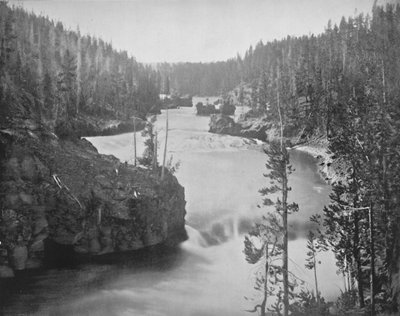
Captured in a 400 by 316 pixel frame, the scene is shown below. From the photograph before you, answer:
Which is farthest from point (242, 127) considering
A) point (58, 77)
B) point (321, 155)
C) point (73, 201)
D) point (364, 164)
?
point (364, 164)

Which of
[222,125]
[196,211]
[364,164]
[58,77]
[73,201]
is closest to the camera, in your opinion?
[364,164]

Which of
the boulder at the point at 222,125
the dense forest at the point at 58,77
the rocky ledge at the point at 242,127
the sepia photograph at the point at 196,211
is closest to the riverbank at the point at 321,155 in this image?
the sepia photograph at the point at 196,211

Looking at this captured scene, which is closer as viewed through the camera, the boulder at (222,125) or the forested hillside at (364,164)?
the forested hillside at (364,164)

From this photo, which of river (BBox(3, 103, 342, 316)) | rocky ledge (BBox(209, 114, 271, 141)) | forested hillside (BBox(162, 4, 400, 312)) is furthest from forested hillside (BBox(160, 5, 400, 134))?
river (BBox(3, 103, 342, 316))

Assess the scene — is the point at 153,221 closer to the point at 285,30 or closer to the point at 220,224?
the point at 220,224

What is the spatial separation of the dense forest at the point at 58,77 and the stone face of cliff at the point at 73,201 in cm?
223

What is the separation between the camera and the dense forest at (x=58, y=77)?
18556 millimetres

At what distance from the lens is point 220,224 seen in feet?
63.8

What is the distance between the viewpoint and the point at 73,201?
1672cm

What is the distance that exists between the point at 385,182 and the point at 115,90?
1670 inches

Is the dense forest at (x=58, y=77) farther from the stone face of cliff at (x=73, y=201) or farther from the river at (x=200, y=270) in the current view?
the river at (x=200, y=270)

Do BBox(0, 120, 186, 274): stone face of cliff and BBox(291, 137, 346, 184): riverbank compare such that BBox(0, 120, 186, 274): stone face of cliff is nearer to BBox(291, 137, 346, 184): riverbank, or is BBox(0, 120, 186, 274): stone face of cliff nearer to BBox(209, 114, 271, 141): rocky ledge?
BBox(291, 137, 346, 184): riverbank

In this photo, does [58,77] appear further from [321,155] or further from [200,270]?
[321,155]

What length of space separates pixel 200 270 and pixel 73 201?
662 cm
